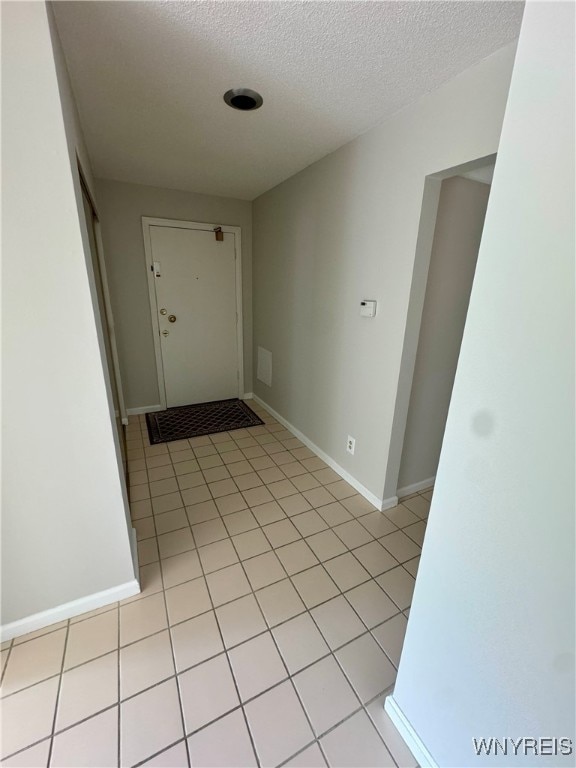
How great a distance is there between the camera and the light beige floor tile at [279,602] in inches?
56.6

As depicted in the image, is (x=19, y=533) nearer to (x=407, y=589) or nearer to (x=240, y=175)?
(x=407, y=589)

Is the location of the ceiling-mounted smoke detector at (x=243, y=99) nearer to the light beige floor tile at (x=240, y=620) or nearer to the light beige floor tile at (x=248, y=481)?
the light beige floor tile at (x=248, y=481)

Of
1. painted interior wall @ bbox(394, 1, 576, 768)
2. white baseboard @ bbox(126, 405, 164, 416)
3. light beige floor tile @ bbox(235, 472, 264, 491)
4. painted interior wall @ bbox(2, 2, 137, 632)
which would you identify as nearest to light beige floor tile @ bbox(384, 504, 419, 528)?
light beige floor tile @ bbox(235, 472, 264, 491)

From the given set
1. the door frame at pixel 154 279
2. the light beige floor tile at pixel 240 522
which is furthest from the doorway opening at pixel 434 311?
the door frame at pixel 154 279

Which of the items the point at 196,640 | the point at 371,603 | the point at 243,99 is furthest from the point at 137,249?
the point at 371,603

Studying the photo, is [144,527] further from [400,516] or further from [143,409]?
[143,409]

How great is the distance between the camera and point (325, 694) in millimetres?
→ 1170

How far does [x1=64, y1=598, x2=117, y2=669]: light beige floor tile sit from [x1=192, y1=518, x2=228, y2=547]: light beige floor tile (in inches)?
19.6

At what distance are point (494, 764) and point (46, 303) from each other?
180cm

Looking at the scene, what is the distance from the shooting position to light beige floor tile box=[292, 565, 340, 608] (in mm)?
1525

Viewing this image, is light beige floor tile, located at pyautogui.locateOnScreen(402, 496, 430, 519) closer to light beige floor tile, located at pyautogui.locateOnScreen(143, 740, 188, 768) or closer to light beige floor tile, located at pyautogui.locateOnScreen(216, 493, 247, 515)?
light beige floor tile, located at pyautogui.locateOnScreen(216, 493, 247, 515)

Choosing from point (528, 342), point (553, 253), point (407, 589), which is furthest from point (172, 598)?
point (553, 253)

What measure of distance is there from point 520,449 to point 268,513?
1665mm

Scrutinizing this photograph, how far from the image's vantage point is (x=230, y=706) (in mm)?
1126
